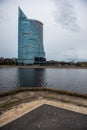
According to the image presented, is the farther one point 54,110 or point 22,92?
point 22,92

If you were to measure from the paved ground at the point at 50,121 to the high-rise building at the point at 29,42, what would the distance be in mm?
171205

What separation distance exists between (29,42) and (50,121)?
176 metres

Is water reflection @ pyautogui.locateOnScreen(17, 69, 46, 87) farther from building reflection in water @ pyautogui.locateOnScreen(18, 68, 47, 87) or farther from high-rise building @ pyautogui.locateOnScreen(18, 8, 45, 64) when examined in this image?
high-rise building @ pyautogui.locateOnScreen(18, 8, 45, 64)

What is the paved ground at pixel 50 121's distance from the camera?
830 cm

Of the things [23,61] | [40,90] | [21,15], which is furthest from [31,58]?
[40,90]

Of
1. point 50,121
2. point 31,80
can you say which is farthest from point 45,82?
point 50,121

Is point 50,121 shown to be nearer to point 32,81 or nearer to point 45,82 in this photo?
point 45,82

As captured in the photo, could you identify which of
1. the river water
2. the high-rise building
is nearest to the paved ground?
the river water

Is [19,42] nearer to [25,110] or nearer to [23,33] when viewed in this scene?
[23,33]

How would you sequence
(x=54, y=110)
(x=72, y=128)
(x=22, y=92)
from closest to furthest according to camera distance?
(x=72, y=128) → (x=54, y=110) → (x=22, y=92)

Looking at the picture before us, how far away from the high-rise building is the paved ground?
171205 mm

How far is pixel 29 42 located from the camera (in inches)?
7165

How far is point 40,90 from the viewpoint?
1866 cm

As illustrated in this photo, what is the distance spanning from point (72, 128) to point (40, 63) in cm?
17393
